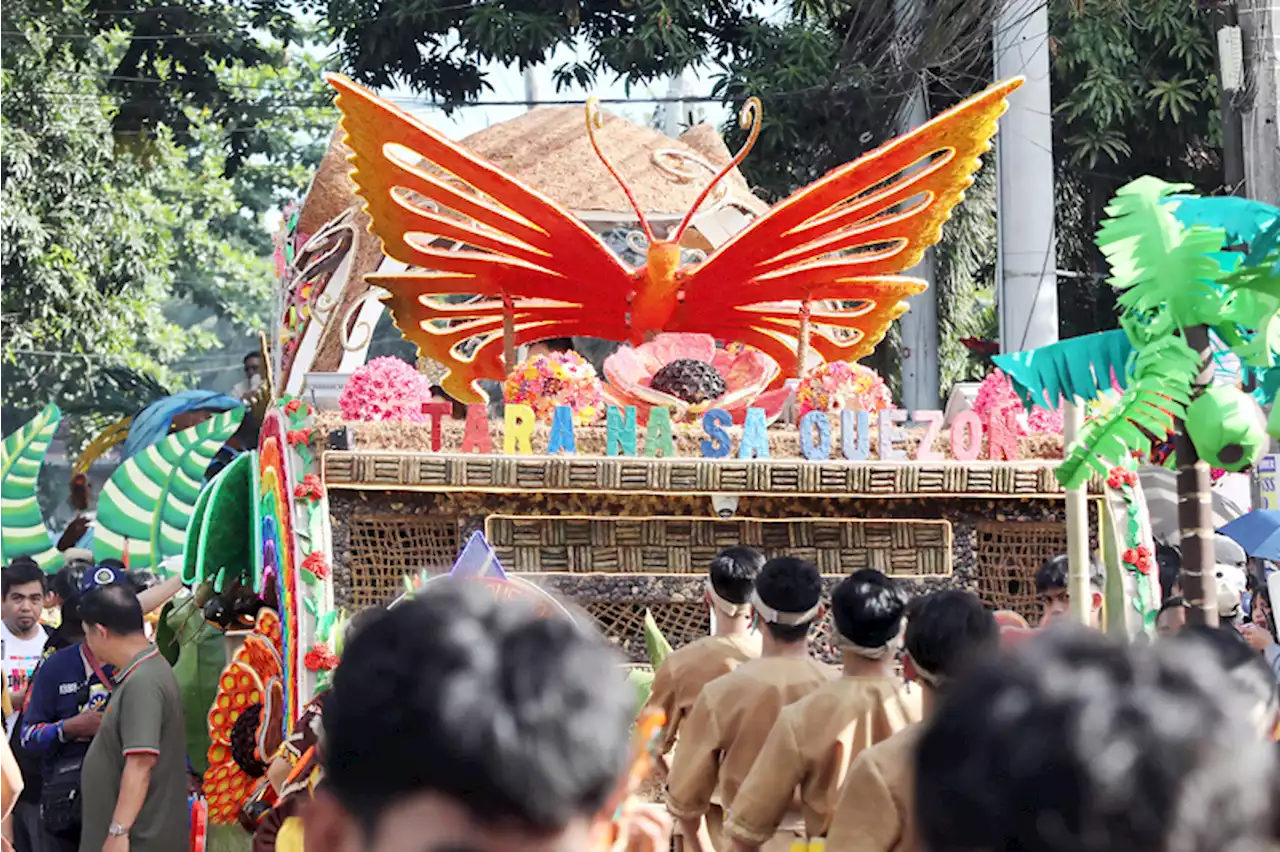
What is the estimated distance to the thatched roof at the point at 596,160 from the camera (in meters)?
14.6

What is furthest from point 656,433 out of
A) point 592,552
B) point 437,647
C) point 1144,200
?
point 437,647

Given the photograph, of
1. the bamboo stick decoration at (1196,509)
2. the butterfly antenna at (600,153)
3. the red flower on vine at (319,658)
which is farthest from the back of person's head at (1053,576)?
the butterfly antenna at (600,153)

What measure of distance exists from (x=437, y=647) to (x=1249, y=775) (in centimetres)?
70

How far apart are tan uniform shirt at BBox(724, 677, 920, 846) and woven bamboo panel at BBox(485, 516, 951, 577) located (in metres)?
2.83

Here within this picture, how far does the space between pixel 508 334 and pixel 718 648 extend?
319 centimetres

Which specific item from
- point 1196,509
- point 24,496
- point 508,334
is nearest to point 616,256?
point 508,334

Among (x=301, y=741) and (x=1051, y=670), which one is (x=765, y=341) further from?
(x=1051, y=670)

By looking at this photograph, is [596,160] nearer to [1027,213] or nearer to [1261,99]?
[1027,213]

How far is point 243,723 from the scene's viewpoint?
7.76 metres

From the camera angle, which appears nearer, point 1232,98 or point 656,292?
point 656,292

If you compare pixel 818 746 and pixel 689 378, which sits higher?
pixel 689 378

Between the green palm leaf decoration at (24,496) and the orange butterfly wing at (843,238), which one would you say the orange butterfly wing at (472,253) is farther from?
the green palm leaf decoration at (24,496)

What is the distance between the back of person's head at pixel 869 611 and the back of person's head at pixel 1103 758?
3402 millimetres

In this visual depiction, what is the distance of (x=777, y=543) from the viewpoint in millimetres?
7902
